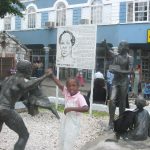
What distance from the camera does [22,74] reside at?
638cm

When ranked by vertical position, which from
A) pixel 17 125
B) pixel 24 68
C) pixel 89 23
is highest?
pixel 89 23

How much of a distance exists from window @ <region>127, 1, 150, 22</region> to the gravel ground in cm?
1740

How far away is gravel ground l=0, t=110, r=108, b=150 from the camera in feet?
26.8

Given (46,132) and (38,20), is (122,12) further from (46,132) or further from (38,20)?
(46,132)

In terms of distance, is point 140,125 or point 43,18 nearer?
point 140,125

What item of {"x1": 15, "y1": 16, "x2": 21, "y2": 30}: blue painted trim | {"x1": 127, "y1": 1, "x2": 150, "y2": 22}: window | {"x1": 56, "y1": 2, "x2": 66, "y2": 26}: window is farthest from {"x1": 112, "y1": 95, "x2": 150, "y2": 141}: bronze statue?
{"x1": 15, "y1": 16, "x2": 21, "y2": 30}: blue painted trim

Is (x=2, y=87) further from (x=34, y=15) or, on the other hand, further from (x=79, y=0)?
(x=34, y=15)

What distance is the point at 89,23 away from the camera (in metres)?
31.2

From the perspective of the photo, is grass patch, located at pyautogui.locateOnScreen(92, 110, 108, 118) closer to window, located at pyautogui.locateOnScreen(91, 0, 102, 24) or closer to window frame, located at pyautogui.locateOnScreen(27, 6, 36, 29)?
window, located at pyautogui.locateOnScreen(91, 0, 102, 24)

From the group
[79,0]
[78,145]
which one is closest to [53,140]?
[78,145]

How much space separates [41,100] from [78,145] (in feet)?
5.01

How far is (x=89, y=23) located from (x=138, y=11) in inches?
165

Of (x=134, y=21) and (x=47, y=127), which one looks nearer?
(x=47, y=127)

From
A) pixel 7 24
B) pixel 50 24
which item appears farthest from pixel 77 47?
pixel 7 24
